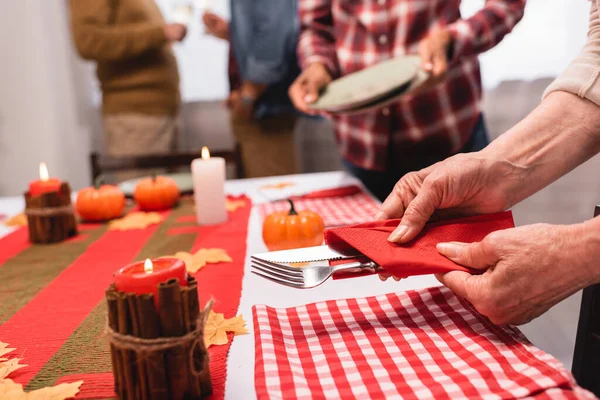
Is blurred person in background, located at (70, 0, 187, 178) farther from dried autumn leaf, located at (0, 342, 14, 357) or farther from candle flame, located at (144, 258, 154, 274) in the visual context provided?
candle flame, located at (144, 258, 154, 274)

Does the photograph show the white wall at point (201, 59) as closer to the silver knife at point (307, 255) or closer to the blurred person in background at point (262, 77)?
the blurred person in background at point (262, 77)

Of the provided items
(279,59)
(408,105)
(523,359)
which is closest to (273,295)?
(523,359)

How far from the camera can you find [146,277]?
0.56 metres

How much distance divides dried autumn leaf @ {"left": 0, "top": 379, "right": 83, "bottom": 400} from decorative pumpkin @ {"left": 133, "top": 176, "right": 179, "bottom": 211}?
3.09 ft

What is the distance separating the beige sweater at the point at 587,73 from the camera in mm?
884

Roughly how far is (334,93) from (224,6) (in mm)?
1990

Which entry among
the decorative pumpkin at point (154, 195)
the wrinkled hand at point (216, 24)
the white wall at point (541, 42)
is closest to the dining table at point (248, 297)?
the decorative pumpkin at point (154, 195)

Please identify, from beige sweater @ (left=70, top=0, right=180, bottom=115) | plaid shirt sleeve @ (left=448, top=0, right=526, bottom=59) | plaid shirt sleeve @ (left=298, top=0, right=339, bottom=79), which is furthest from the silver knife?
beige sweater @ (left=70, top=0, right=180, bottom=115)

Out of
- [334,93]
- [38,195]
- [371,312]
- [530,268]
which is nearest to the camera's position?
[530,268]

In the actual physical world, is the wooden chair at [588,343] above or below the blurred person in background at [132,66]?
below

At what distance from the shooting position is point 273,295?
877 mm

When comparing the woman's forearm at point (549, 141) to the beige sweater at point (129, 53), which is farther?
the beige sweater at point (129, 53)

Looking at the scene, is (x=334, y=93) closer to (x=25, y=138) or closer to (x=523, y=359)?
(x=523, y=359)

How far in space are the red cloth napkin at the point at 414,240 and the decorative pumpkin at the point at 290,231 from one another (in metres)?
0.27
